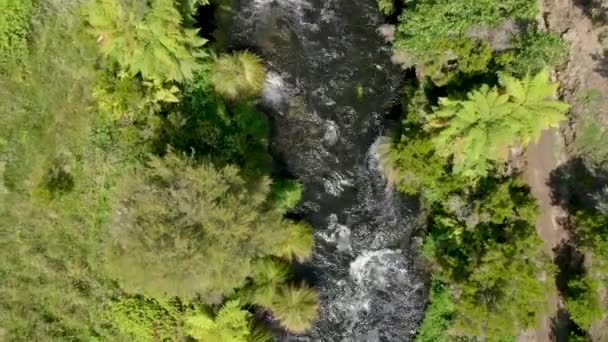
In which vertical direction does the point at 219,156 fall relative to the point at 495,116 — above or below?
below

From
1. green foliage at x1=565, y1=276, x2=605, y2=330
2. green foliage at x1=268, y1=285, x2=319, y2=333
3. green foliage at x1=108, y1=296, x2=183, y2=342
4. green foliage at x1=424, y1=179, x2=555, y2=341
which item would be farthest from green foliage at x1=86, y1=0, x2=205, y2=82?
green foliage at x1=565, y1=276, x2=605, y2=330

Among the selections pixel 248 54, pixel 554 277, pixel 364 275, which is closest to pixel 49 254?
pixel 248 54

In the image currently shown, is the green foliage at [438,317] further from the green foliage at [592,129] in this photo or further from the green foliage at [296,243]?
the green foliage at [592,129]

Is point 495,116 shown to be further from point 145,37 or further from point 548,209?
point 145,37

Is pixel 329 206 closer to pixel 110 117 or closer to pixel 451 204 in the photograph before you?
pixel 451 204

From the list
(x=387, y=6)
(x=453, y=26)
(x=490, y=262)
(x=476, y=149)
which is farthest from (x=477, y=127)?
(x=387, y=6)
